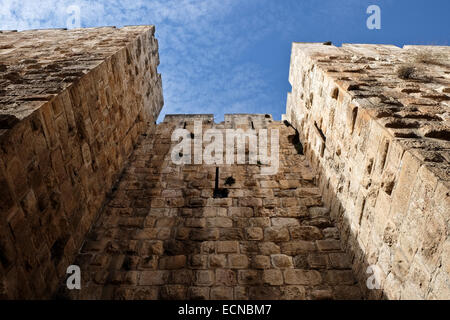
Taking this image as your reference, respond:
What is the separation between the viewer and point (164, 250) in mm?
3240

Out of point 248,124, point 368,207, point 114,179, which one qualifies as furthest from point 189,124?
point 368,207

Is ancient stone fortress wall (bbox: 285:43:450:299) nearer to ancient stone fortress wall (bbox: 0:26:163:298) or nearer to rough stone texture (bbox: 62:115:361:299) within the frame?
rough stone texture (bbox: 62:115:361:299)

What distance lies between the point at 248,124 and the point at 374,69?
105 inches

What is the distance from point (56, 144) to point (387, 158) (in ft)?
10.2

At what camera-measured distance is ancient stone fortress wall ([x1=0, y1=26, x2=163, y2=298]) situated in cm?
220

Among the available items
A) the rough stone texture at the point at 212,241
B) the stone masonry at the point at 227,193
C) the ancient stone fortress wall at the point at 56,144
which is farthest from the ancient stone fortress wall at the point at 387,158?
the ancient stone fortress wall at the point at 56,144

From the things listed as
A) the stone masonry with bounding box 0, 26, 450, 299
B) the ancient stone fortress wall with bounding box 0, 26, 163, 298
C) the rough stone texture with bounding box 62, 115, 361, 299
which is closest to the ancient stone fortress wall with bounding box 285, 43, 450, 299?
the stone masonry with bounding box 0, 26, 450, 299

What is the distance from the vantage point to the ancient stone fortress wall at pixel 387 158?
6.17ft

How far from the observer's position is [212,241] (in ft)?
10.9

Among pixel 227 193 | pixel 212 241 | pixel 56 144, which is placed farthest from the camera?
pixel 227 193

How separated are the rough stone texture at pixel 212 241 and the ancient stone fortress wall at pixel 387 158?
1.23 feet

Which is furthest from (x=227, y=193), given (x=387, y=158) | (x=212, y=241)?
(x=387, y=158)

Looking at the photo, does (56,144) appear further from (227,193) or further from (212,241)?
(227,193)
